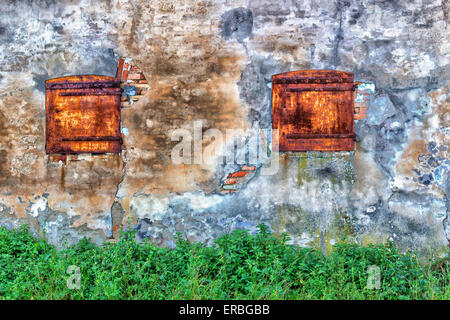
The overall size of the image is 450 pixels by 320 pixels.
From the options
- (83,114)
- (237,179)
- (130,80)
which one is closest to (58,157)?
(83,114)

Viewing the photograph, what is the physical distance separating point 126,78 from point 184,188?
4.99 feet

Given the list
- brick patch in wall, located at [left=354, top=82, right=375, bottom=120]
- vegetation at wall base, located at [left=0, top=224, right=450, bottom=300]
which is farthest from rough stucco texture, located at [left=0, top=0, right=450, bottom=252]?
vegetation at wall base, located at [left=0, top=224, right=450, bottom=300]

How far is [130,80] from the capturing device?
17.5ft

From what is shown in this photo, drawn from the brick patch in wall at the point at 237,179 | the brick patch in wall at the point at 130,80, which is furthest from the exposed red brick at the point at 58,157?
the brick patch in wall at the point at 237,179

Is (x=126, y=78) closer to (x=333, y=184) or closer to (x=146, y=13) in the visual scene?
(x=146, y=13)

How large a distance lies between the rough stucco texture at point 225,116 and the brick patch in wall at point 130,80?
100 mm

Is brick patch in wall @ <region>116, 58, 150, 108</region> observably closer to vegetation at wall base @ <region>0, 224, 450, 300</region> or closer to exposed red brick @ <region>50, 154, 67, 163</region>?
exposed red brick @ <region>50, 154, 67, 163</region>

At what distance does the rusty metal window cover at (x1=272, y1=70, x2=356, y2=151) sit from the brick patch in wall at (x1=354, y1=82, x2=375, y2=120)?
6 centimetres

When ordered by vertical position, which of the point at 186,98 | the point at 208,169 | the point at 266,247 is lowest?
the point at 266,247

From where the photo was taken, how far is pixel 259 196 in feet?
17.0

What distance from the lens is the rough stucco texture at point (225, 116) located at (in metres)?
5.07

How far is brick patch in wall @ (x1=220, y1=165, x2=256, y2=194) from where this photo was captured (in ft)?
17.1

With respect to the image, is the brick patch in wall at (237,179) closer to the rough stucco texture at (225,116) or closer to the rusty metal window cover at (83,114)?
the rough stucco texture at (225,116)
